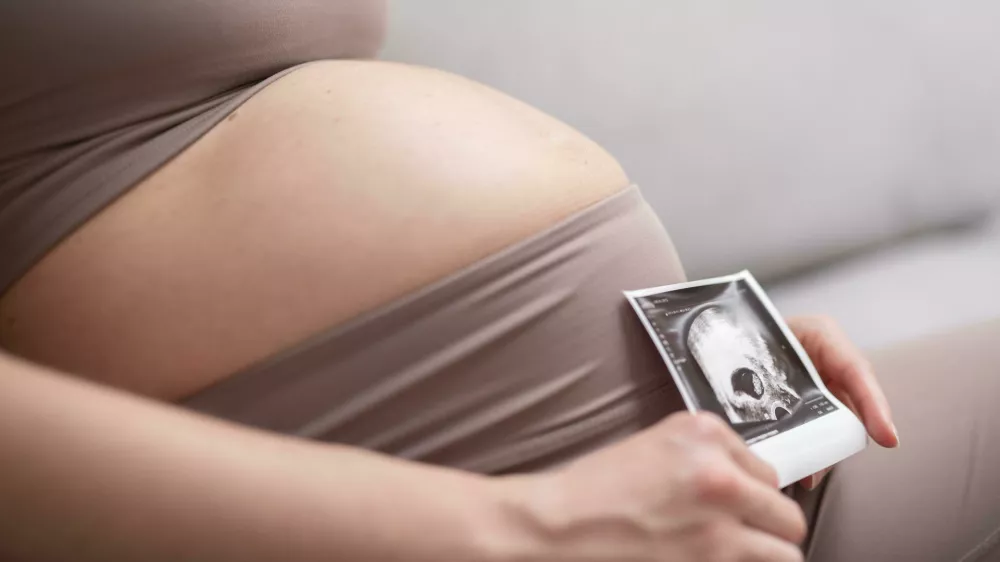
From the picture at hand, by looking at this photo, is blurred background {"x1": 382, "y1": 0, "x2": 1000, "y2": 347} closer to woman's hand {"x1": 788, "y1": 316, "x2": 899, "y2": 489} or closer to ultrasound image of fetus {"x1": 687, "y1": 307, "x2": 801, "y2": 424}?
woman's hand {"x1": 788, "y1": 316, "x2": 899, "y2": 489}

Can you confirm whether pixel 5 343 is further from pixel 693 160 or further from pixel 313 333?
pixel 693 160

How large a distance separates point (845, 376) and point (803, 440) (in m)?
0.13

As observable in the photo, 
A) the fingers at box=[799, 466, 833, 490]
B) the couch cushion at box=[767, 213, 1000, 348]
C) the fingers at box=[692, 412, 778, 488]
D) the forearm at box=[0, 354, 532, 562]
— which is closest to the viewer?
the forearm at box=[0, 354, 532, 562]

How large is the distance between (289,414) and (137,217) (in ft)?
0.60

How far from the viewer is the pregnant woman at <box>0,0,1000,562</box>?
1.24 feet

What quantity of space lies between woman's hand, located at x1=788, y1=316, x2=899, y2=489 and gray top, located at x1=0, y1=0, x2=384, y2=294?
55 cm

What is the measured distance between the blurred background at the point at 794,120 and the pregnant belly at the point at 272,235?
16.4 inches

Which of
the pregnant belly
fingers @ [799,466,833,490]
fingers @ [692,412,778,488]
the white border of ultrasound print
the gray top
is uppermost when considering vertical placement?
the gray top

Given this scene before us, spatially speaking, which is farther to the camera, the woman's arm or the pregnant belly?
the pregnant belly

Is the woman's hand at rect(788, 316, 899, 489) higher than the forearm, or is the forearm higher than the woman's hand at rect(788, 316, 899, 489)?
the forearm

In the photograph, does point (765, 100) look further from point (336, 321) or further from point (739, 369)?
point (336, 321)

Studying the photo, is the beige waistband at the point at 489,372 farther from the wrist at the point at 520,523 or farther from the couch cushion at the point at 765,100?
the couch cushion at the point at 765,100

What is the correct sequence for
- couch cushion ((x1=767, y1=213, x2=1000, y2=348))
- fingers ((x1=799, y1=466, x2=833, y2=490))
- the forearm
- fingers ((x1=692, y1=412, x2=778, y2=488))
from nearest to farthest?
1. the forearm
2. fingers ((x1=692, y1=412, x2=778, y2=488))
3. fingers ((x1=799, y1=466, x2=833, y2=490))
4. couch cushion ((x1=767, y1=213, x2=1000, y2=348))

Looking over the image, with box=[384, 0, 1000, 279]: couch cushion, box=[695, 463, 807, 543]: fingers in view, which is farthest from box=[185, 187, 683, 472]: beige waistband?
box=[384, 0, 1000, 279]: couch cushion
